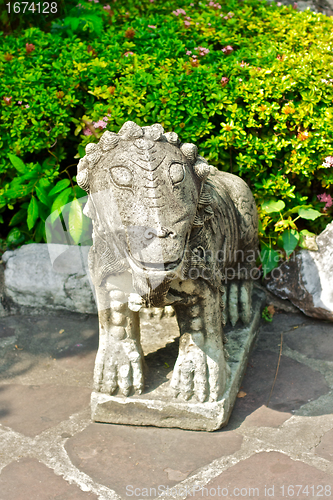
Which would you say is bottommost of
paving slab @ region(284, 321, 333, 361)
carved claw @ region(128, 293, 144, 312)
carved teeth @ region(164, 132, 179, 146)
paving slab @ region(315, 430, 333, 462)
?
paving slab @ region(284, 321, 333, 361)

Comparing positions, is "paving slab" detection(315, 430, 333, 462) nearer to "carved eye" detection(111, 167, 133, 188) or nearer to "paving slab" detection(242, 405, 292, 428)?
"paving slab" detection(242, 405, 292, 428)

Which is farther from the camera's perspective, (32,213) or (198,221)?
(32,213)

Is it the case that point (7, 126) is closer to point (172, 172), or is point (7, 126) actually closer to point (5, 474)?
point (172, 172)

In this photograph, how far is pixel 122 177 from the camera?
1881 millimetres

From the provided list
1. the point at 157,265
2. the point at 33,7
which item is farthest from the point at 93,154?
the point at 33,7

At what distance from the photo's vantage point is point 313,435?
2305mm

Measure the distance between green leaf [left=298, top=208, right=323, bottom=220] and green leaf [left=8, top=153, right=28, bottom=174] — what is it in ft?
6.83

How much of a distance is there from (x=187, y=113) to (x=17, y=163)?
1.31m

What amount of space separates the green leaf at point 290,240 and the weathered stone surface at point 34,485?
218 centimetres

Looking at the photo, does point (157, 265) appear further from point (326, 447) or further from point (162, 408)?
point (326, 447)

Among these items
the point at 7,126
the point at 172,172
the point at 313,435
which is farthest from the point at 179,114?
the point at 313,435

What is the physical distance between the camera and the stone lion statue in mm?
1855

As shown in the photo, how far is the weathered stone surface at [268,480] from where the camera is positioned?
1981 millimetres

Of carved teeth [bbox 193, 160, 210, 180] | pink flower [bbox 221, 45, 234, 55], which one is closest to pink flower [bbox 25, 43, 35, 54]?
pink flower [bbox 221, 45, 234, 55]
